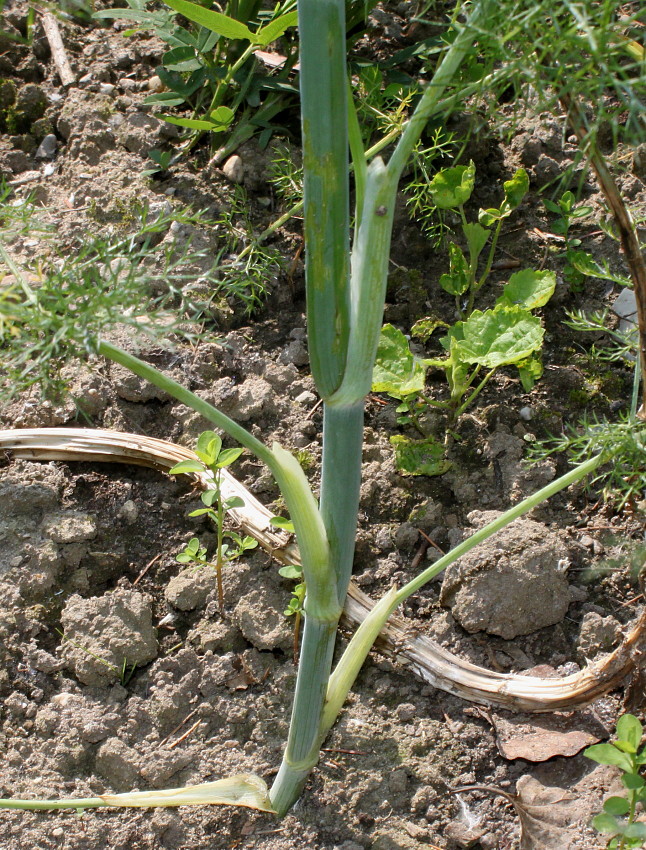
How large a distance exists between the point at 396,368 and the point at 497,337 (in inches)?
9.1

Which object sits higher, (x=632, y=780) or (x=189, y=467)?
(x=189, y=467)

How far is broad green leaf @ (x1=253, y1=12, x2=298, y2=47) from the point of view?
1828mm

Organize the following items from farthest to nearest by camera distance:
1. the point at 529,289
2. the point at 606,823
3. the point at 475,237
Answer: the point at 475,237 → the point at 529,289 → the point at 606,823

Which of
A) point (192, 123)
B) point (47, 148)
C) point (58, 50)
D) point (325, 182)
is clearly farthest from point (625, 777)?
point (58, 50)

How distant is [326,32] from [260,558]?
1081mm

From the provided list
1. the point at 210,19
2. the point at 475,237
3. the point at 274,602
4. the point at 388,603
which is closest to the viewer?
the point at 388,603

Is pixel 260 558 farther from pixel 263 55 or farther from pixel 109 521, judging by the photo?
pixel 263 55

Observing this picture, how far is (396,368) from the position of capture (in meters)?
1.80

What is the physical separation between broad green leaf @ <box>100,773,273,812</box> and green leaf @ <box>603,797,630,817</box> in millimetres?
561

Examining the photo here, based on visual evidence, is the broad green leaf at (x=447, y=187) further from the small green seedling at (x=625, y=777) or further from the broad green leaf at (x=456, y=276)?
the small green seedling at (x=625, y=777)

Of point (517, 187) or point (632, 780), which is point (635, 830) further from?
point (517, 187)

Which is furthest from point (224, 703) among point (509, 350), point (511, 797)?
point (509, 350)

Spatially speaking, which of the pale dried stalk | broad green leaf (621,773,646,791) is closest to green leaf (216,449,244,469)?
the pale dried stalk

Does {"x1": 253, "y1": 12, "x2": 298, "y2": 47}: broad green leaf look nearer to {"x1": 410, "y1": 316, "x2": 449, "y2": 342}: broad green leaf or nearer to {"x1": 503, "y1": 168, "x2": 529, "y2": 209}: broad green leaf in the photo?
{"x1": 503, "y1": 168, "x2": 529, "y2": 209}: broad green leaf
